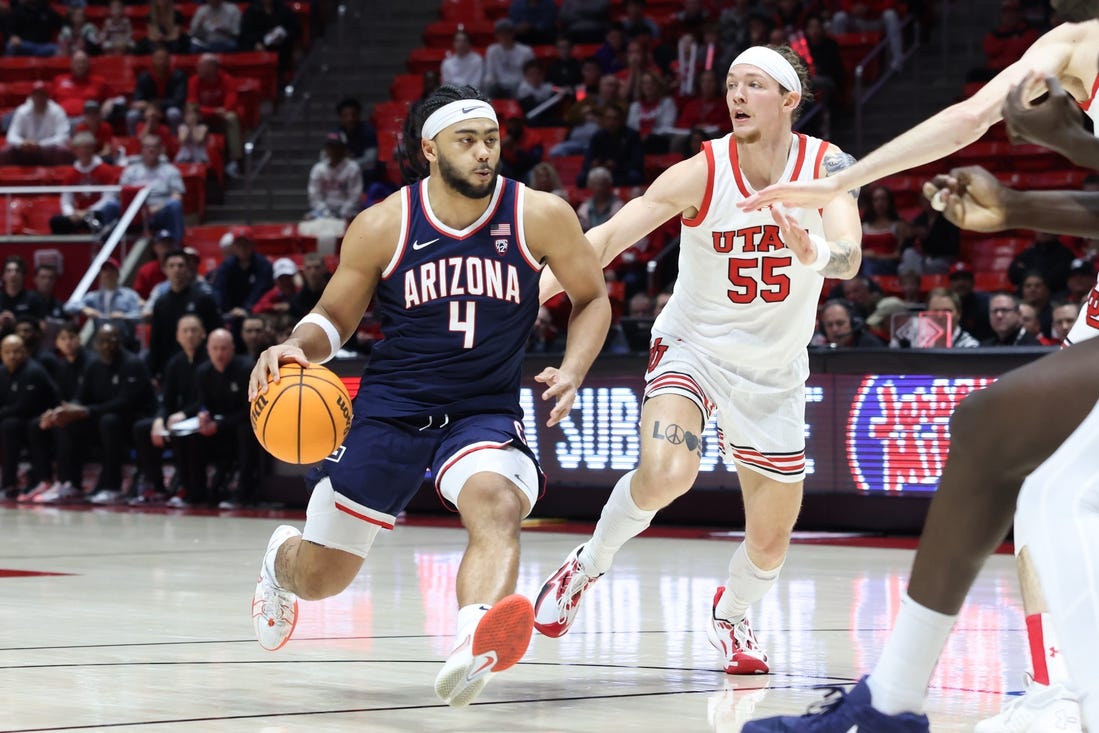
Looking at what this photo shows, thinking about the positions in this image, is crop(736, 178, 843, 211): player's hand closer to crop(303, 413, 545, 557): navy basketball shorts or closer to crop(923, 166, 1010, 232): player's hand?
crop(923, 166, 1010, 232): player's hand

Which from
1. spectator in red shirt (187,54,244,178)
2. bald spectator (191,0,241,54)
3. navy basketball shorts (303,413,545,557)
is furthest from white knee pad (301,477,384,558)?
bald spectator (191,0,241,54)

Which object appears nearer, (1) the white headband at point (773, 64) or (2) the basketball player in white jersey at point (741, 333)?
(2) the basketball player in white jersey at point (741, 333)

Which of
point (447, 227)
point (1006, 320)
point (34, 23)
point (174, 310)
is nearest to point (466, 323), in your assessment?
point (447, 227)

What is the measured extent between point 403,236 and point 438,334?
1.08 ft

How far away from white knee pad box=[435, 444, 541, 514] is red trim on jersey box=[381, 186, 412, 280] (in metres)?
0.67

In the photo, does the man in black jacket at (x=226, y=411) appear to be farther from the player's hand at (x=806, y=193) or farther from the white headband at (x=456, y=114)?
the player's hand at (x=806, y=193)

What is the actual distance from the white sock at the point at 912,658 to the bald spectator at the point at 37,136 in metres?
17.3

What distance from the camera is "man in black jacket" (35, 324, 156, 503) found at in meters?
14.6

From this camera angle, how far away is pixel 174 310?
15086 mm

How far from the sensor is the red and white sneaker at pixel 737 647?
5605mm

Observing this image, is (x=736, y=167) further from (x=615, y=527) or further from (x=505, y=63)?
(x=505, y=63)

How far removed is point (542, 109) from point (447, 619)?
478 inches

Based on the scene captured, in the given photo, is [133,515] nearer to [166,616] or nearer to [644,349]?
[644,349]

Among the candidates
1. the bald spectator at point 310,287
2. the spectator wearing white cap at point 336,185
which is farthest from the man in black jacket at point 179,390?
the spectator wearing white cap at point 336,185
